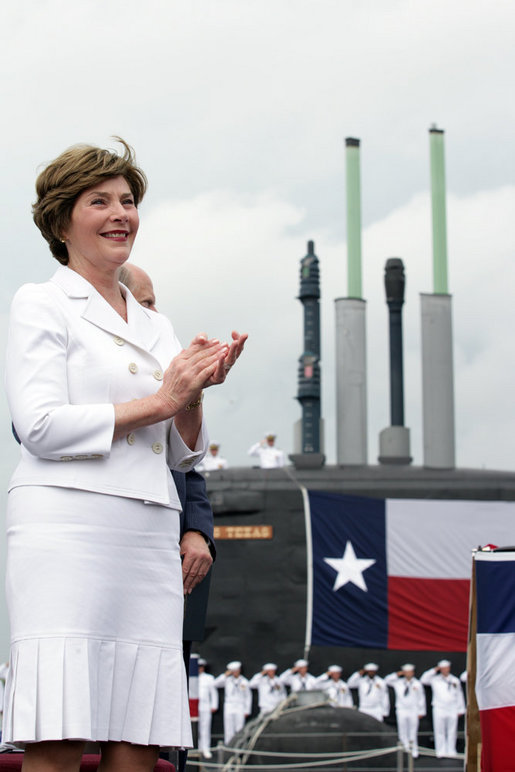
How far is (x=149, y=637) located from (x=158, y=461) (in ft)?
1.29

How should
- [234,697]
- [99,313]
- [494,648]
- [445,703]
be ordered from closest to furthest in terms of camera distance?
[99,313] < [494,648] < [234,697] < [445,703]

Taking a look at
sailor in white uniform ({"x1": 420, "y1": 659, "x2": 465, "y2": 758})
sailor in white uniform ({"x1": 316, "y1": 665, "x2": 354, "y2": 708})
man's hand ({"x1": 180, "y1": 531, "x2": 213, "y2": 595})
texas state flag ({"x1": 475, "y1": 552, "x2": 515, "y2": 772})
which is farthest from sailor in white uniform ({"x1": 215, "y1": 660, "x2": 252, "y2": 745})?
man's hand ({"x1": 180, "y1": 531, "x2": 213, "y2": 595})

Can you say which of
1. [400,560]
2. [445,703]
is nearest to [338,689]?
[445,703]

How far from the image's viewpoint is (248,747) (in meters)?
12.1

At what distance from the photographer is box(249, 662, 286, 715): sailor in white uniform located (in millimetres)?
15555

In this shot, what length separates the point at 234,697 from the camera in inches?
660

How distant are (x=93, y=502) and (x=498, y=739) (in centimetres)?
216

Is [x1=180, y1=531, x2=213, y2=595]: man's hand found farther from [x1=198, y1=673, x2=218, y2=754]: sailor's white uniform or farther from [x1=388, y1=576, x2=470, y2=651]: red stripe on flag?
[x1=198, y1=673, x2=218, y2=754]: sailor's white uniform

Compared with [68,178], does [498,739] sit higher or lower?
lower

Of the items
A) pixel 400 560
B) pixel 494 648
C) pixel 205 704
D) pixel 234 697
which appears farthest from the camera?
pixel 205 704

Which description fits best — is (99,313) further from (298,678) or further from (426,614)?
(298,678)

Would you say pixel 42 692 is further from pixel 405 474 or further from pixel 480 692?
pixel 405 474

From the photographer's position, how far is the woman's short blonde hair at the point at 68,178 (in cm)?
242

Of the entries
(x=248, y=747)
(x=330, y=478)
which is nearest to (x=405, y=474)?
(x=330, y=478)
